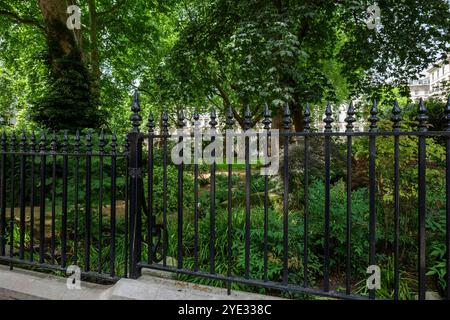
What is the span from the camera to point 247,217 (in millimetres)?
2574

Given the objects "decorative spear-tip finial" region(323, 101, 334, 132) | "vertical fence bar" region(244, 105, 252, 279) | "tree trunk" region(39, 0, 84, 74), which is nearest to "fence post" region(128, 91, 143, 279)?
"vertical fence bar" region(244, 105, 252, 279)

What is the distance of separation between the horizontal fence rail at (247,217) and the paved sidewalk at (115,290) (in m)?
0.12

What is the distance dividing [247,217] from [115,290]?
1.30 m

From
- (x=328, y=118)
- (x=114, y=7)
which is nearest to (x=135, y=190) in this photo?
(x=328, y=118)

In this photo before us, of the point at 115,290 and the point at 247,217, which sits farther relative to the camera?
the point at 115,290

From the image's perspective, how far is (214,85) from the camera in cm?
1271

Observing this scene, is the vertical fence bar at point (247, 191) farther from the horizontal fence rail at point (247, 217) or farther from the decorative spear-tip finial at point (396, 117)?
the decorative spear-tip finial at point (396, 117)

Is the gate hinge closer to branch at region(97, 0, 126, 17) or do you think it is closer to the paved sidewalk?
the paved sidewalk

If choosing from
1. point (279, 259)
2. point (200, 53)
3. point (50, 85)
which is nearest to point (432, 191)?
point (279, 259)

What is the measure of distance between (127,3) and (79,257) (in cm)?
1241

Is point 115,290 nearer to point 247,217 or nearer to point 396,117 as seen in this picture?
point 247,217

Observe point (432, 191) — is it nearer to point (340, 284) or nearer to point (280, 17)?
point (340, 284)

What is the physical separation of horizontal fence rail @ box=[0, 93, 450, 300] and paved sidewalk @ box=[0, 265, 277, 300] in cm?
12

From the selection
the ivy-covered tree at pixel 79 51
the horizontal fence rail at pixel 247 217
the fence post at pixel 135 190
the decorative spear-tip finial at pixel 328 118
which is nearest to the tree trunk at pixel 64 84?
the ivy-covered tree at pixel 79 51
